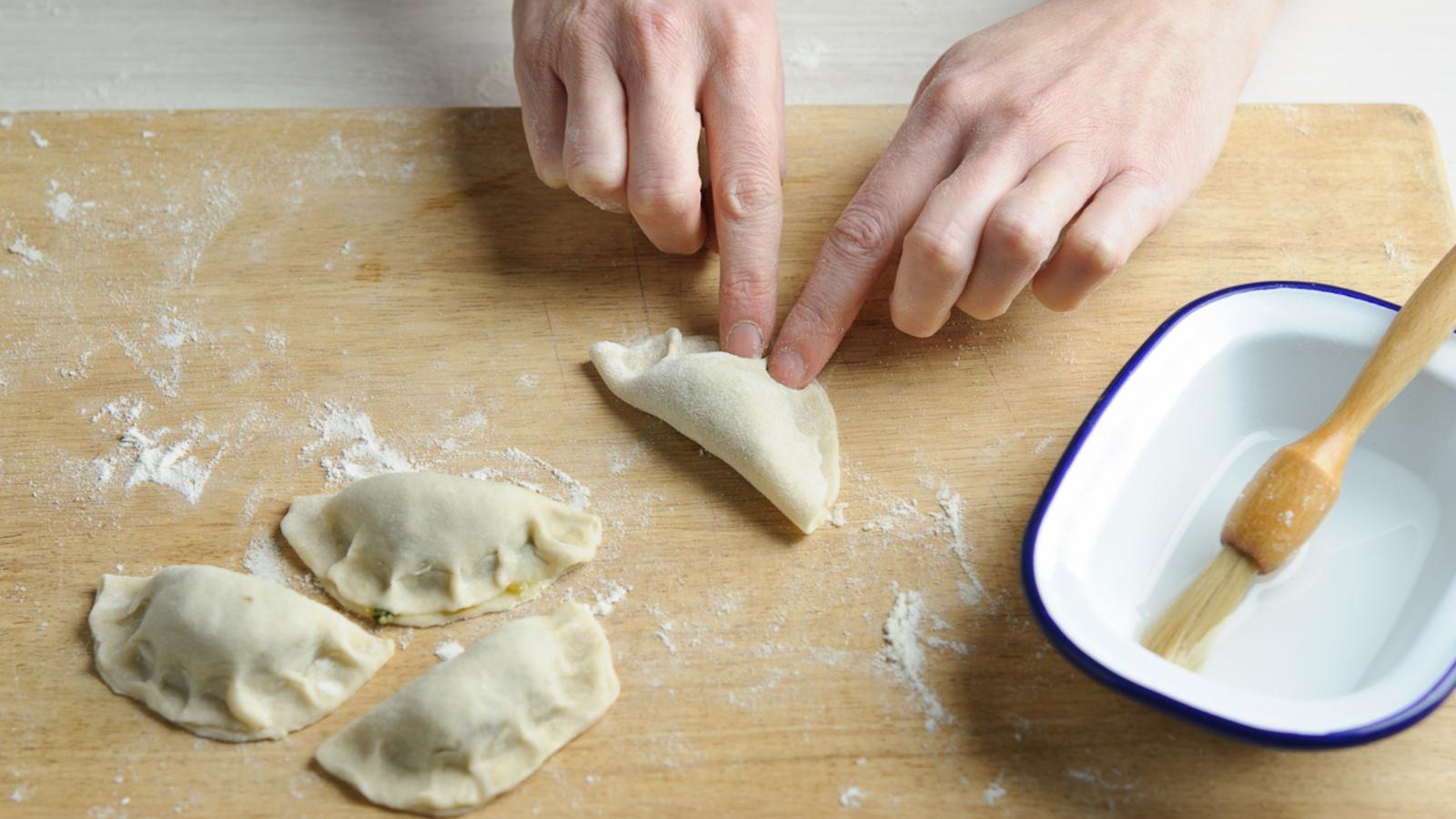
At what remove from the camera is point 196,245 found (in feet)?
5.46

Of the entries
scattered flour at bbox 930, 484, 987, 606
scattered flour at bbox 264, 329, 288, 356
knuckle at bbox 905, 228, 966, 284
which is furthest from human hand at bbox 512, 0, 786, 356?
scattered flour at bbox 264, 329, 288, 356

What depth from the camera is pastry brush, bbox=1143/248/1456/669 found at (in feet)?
4.12

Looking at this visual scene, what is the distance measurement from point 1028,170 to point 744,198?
0.37 meters

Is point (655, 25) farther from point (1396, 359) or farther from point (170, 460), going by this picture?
point (1396, 359)

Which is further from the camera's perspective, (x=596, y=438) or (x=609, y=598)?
(x=596, y=438)

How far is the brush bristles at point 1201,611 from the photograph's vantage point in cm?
124

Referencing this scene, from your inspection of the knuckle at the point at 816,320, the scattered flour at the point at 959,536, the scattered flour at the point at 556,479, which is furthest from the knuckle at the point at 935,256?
the scattered flour at the point at 556,479

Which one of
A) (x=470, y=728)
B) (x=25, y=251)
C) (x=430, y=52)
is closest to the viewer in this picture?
(x=470, y=728)

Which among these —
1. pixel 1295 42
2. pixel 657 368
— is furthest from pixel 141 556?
pixel 1295 42

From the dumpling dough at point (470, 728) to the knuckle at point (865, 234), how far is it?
0.61 metres

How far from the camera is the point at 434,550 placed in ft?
4.44

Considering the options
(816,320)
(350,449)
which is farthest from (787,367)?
(350,449)

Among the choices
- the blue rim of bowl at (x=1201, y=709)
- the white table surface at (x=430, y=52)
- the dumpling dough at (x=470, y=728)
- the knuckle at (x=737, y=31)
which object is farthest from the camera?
the white table surface at (x=430, y=52)

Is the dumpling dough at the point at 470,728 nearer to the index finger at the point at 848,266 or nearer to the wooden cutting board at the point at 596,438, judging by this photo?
the wooden cutting board at the point at 596,438
